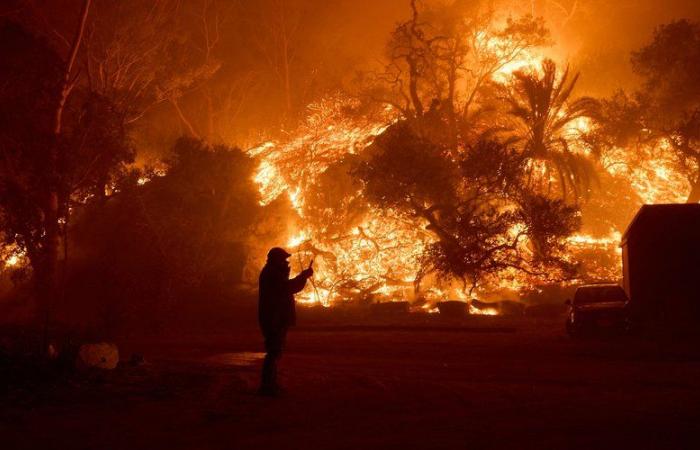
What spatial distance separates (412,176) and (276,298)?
19.4 metres

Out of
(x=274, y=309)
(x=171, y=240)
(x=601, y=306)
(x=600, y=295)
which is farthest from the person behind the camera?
(x=171, y=240)

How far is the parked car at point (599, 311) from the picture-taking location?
18.2 m

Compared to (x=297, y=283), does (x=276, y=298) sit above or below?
below

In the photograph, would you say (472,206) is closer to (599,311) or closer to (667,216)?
(667,216)

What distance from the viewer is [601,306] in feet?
60.7

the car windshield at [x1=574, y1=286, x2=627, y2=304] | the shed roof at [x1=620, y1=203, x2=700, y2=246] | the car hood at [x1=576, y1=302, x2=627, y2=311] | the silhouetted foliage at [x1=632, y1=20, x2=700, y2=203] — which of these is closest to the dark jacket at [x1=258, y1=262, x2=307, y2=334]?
the car hood at [x1=576, y1=302, x2=627, y2=311]

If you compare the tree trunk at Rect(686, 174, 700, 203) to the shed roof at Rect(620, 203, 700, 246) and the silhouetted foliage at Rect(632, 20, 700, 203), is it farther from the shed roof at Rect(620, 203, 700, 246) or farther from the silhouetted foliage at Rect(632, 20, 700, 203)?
the shed roof at Rect(620, 203, 700, 246)

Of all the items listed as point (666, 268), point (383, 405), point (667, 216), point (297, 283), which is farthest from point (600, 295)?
point (297, 283)

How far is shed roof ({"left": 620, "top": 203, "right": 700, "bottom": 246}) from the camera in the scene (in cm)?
1961

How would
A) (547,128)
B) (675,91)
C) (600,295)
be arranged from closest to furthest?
(600,295) → (547,128) → (675,91)

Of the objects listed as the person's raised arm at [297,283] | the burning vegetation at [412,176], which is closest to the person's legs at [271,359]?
the person's raised arm at [297,283]

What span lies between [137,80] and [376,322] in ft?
69.4

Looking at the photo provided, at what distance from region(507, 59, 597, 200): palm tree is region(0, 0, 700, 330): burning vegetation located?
0.31 ft

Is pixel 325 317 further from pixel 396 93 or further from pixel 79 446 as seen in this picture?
pixel 79 446
